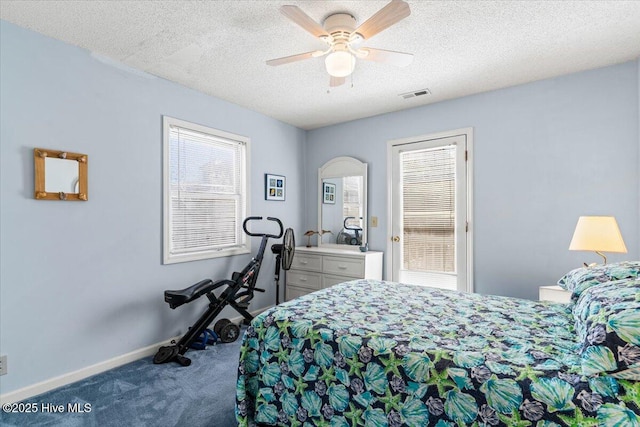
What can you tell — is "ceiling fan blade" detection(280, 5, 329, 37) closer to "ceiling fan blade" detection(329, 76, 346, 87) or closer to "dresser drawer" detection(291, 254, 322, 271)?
"ceiling fan blade" detection(329, 76, 346, 87)

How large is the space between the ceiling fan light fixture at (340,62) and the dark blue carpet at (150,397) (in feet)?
7.71

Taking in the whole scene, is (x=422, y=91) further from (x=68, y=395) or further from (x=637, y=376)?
(x=68, y=395)

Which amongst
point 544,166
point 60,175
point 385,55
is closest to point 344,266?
point 544,166

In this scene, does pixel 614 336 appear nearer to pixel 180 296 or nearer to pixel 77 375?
pixel 180 296

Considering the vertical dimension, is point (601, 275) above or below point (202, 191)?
below

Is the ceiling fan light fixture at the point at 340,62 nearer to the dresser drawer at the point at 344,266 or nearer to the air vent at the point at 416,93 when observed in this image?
the air vent at the point at 416,93

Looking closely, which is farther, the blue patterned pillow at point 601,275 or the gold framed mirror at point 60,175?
the gold framed mirror at point 60,175

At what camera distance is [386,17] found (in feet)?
5.95

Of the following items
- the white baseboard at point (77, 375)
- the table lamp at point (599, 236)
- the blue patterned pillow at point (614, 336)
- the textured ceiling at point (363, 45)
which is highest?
the textured ceiling at point (363, 45)

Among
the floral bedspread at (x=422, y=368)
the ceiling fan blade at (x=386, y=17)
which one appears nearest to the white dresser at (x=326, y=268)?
the floral bedspread at (x=422, y=368)

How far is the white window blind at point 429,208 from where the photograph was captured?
11.9 feet

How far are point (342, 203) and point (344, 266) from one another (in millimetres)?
948

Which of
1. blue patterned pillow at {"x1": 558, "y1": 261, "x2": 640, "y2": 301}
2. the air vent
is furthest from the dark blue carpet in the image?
the air vent

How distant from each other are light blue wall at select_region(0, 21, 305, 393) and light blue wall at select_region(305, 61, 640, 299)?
3.01 m
